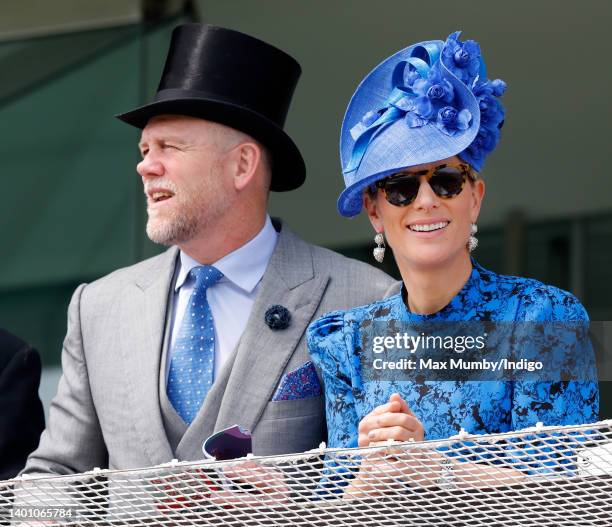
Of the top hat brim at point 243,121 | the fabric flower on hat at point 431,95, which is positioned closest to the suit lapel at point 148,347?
the top hat brim at point 243,121

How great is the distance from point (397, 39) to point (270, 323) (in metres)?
4.20

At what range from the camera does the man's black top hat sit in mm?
3689

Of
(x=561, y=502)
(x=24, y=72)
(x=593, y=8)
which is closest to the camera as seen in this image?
(x=561, y=502)

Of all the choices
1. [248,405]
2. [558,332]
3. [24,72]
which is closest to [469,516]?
[558,332]

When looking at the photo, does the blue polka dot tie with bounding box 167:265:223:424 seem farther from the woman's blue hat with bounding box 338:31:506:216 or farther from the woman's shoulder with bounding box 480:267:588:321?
the woman's shoulder with bounding box 480:267:588:321

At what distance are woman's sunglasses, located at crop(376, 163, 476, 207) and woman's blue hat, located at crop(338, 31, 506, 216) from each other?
3 cm

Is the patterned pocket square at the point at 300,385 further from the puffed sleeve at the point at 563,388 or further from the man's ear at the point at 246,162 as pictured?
the puffed sleeve at the point at 563,388

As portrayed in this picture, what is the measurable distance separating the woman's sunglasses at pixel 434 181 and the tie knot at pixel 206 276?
0.83 metres

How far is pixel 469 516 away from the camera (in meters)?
2.32

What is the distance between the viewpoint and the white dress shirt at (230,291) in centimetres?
355

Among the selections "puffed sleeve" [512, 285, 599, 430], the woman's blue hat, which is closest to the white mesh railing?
"puffed sleeve" [512, 285, 599, 430]

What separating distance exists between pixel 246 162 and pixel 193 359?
603 mm

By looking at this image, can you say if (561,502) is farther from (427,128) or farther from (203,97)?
(203,97)

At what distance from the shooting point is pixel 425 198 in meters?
2.88
